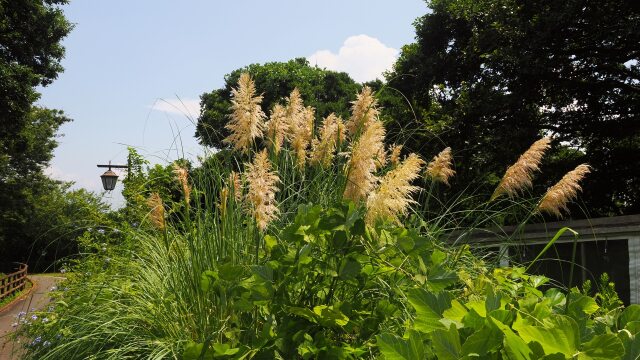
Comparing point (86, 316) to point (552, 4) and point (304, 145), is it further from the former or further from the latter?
point (552, 4)

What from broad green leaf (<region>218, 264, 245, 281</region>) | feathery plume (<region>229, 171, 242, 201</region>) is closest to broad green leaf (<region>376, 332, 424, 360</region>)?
broad green leaf (<region>218, 264, 245, 281</region>)

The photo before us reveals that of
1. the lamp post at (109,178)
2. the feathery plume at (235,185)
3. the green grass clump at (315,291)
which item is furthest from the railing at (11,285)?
the feathery plume at (235,185)

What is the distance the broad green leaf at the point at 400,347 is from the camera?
125 cm

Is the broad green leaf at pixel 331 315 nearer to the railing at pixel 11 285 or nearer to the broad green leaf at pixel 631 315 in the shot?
the broad green leaf at pixel 631 315

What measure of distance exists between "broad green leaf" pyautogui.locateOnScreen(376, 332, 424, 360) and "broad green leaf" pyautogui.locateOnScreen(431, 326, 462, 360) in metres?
0.05

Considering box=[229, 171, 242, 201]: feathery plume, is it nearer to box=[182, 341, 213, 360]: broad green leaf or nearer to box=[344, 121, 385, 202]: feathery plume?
box=[344, 121, 385, 202]: feathery plume

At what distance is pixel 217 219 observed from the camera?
2.88 metres

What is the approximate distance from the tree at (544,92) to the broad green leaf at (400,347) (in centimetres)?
1097

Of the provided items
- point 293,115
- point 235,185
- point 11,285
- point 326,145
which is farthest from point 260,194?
point 11,285

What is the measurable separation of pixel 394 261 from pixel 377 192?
0.37 meters

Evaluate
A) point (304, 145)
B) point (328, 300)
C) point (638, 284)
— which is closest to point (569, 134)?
point (638, 284)

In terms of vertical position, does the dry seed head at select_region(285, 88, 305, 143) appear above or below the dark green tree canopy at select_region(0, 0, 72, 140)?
below

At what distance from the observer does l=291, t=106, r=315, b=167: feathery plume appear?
3305mm

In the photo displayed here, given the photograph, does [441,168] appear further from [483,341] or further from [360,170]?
[483,341]
